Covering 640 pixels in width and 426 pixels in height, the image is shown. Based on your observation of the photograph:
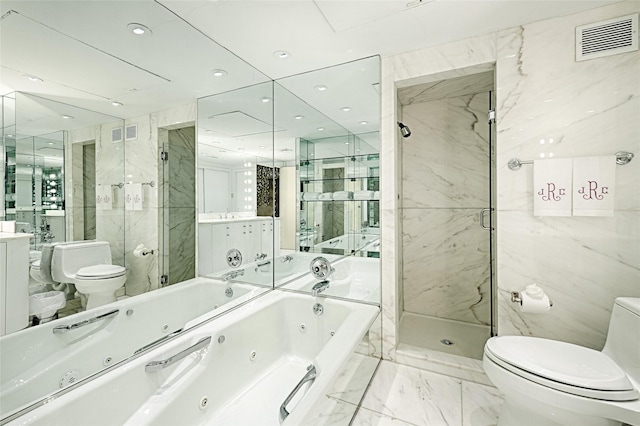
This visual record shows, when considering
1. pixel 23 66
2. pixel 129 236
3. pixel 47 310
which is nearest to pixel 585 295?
pixel 129 236

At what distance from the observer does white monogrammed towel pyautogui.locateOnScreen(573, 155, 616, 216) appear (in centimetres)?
169

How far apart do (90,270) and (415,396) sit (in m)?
1.99

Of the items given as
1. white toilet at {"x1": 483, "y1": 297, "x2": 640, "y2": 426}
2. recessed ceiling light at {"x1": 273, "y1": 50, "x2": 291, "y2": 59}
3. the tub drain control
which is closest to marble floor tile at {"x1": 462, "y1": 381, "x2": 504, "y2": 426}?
white toilet at {"x1": 483, "y1": 297, "x2": 640, "y2": 426}

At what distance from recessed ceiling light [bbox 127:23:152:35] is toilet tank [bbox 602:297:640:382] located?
9.31 ft

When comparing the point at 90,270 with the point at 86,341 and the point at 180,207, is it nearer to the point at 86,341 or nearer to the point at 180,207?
the point at 86,341

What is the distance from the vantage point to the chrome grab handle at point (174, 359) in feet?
4.23

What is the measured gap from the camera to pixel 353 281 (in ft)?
8.21

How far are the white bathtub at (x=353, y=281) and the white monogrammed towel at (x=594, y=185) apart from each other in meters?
1.36

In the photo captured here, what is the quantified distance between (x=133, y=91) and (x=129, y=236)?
0.67 meters

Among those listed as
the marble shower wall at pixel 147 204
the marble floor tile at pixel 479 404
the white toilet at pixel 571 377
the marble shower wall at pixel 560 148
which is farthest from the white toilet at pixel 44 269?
the marble shower wall at pixel 560 148

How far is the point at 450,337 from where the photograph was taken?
8.68 ft

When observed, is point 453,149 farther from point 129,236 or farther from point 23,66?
point 23,66

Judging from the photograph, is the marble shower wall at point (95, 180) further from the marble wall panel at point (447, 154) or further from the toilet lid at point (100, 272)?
the marble wall panel at point (447, 154)

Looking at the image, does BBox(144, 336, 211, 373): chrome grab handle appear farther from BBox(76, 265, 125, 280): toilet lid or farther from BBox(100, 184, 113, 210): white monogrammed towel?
BBox(100, 184, 113, 210): white monogrammed towel
